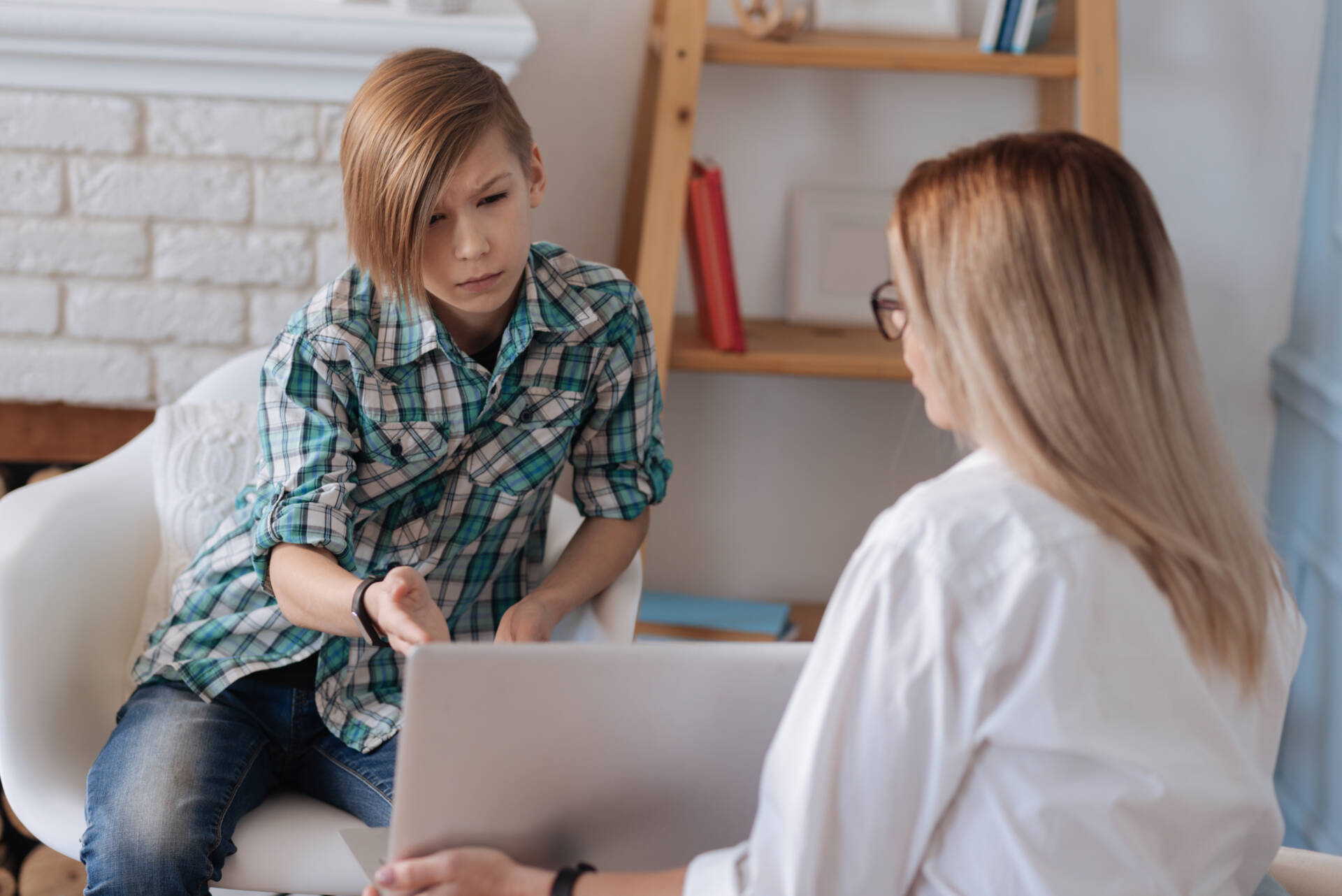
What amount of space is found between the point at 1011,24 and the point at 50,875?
1.93 metres

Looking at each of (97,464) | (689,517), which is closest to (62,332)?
(97,464)

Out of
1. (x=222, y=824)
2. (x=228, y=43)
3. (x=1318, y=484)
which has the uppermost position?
(x=228, y=43)

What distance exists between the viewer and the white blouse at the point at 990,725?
748mm

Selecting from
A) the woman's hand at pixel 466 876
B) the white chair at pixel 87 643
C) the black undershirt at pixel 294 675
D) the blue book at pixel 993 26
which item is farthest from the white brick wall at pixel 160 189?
the woman's hand at pixel 466 876

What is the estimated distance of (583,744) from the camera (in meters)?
0.84

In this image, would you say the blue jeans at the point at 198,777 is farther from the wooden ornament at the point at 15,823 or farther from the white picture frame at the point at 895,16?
the white picture frame at the point at 895,16

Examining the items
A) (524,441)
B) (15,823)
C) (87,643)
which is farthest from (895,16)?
(15,823)

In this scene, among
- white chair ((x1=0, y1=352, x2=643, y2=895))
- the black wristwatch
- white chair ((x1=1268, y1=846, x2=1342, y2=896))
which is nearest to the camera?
white chair ((x1=1268, y1=846, x2=1342, y2=896))

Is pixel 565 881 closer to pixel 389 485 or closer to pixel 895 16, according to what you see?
pixel 389 485

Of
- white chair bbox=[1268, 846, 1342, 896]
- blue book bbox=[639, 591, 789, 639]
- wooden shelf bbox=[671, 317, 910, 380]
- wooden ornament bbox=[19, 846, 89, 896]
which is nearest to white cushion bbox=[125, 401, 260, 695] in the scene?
wooden ornament bbox=[19, 846, 89, 896]

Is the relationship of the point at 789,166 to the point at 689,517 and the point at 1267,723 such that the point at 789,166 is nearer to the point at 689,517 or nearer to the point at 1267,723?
the point at 689,517

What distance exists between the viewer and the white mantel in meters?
1.64

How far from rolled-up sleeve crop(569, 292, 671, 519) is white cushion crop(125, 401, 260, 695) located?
429 mm

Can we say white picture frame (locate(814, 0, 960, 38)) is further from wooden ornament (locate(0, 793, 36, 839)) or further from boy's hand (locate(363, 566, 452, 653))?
wooden ornament (locate(0, 793, 36, 839))
